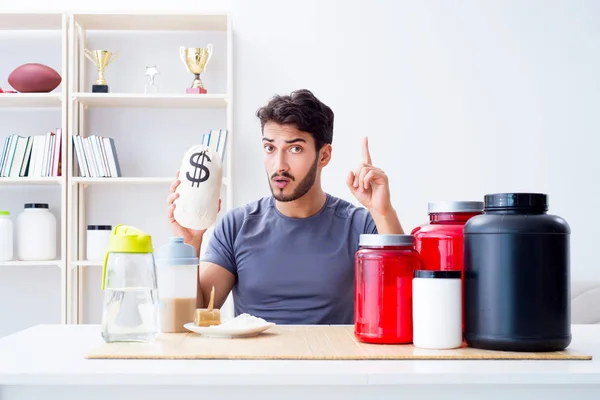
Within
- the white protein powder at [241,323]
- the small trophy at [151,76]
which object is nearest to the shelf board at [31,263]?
the small trophy at [151,76]

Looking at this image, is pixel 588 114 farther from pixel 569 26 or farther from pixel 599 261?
pixel 599 261

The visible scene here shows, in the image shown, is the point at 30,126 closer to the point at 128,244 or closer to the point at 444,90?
the point at 444,90

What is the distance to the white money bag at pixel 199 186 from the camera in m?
1.68

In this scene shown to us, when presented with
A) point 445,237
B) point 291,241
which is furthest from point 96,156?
point 445,237

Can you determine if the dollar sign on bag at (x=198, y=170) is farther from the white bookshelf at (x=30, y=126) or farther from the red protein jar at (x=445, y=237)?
the white bookshelf at (x=30, y=126)

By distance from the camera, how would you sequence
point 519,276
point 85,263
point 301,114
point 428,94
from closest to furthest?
point 519,276, point 301,114, point 85,263, point 428,94

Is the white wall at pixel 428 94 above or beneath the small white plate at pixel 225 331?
above

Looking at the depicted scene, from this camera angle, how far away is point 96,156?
341 cm

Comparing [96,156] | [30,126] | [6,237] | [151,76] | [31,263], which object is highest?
[151,76]

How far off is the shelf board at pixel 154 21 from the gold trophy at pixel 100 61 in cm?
14

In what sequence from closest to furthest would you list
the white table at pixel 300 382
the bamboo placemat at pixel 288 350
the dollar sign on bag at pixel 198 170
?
the white table at pixel 300 382
the bamboo placemat at pixel 288 350
the dollar sign on bag at pixel 198 170

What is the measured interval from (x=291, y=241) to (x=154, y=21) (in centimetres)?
178

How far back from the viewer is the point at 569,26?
12.0ft

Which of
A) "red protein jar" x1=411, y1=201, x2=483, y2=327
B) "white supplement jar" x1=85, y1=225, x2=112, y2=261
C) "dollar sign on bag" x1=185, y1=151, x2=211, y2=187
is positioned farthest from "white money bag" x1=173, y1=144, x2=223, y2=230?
"white supplement jar" x1=85, y1=225, x2=112, y2=261
